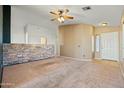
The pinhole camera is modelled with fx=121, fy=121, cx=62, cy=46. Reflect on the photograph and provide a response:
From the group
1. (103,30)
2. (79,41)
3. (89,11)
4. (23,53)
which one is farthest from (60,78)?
(103,30)

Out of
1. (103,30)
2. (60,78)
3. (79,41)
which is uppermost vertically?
(103,30)

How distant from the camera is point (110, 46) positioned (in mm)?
7871

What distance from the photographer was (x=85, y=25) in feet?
26.0

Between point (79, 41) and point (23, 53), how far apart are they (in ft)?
12.8

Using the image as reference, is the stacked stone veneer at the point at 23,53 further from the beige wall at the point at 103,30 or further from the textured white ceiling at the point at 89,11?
the beige wall at the point at 103,30

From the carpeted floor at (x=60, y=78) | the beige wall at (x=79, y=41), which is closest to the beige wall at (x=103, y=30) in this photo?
the beige wall at (x=79, y=41)

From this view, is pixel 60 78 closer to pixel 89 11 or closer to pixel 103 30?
pixel 89 11

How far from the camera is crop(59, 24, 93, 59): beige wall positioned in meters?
7.90

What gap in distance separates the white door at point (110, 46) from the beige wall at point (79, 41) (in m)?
0.93

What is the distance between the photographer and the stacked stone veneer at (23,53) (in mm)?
4684

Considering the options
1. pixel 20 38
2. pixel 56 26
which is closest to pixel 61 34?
→ pixel 56 26

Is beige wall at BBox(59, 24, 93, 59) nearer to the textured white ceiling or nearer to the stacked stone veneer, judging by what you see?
the stacked stone veneer
